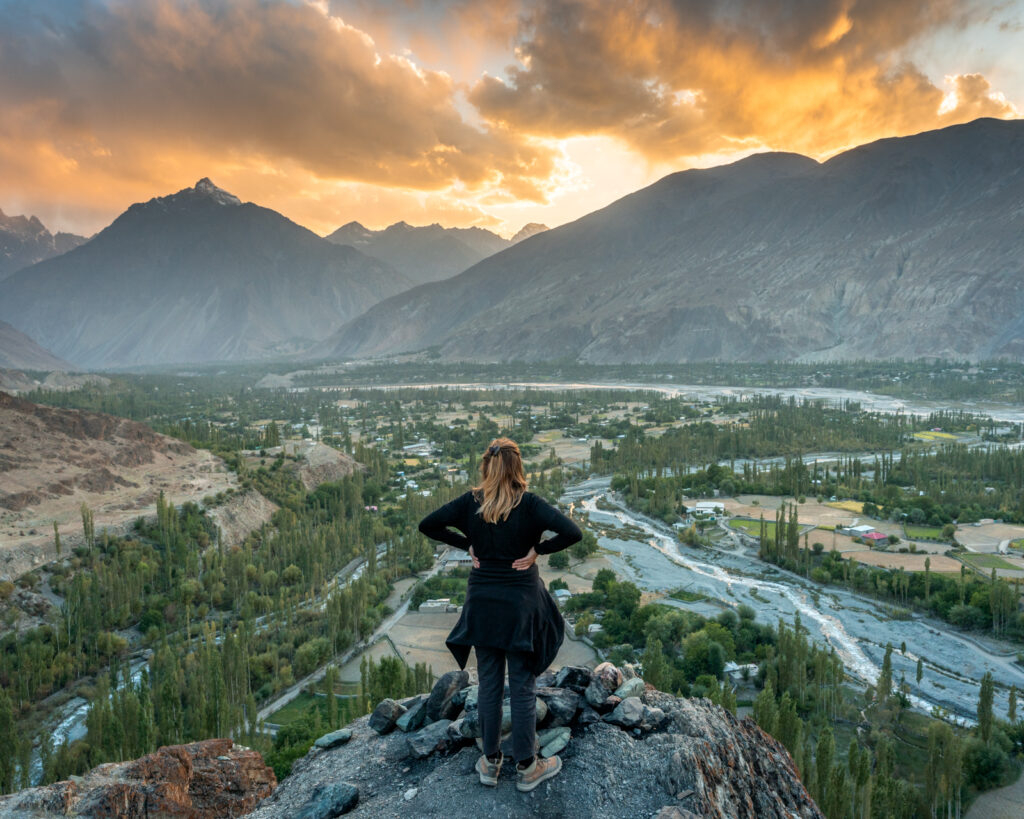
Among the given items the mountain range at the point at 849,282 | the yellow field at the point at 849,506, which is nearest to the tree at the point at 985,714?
the yellow field at the point at 849,506

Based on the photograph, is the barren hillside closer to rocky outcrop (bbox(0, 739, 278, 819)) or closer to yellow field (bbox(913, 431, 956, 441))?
rocky outcrop (bbox(0, 739, 278, 819))

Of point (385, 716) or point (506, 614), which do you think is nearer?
point (506, 614)

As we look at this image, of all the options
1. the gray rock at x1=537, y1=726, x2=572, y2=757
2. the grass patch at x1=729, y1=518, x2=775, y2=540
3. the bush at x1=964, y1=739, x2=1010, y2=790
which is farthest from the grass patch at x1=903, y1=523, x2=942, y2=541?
the gray rock at x1=537, y1=726, x2=572, y2=757

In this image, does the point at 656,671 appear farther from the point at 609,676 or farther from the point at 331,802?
the point at 331,802

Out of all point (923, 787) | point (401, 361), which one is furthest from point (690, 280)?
point (923, 787)

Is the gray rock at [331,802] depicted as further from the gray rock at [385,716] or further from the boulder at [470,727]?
the gray rock at [385,716]

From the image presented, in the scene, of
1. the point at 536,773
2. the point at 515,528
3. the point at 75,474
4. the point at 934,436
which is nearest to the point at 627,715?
the point at 536,773
